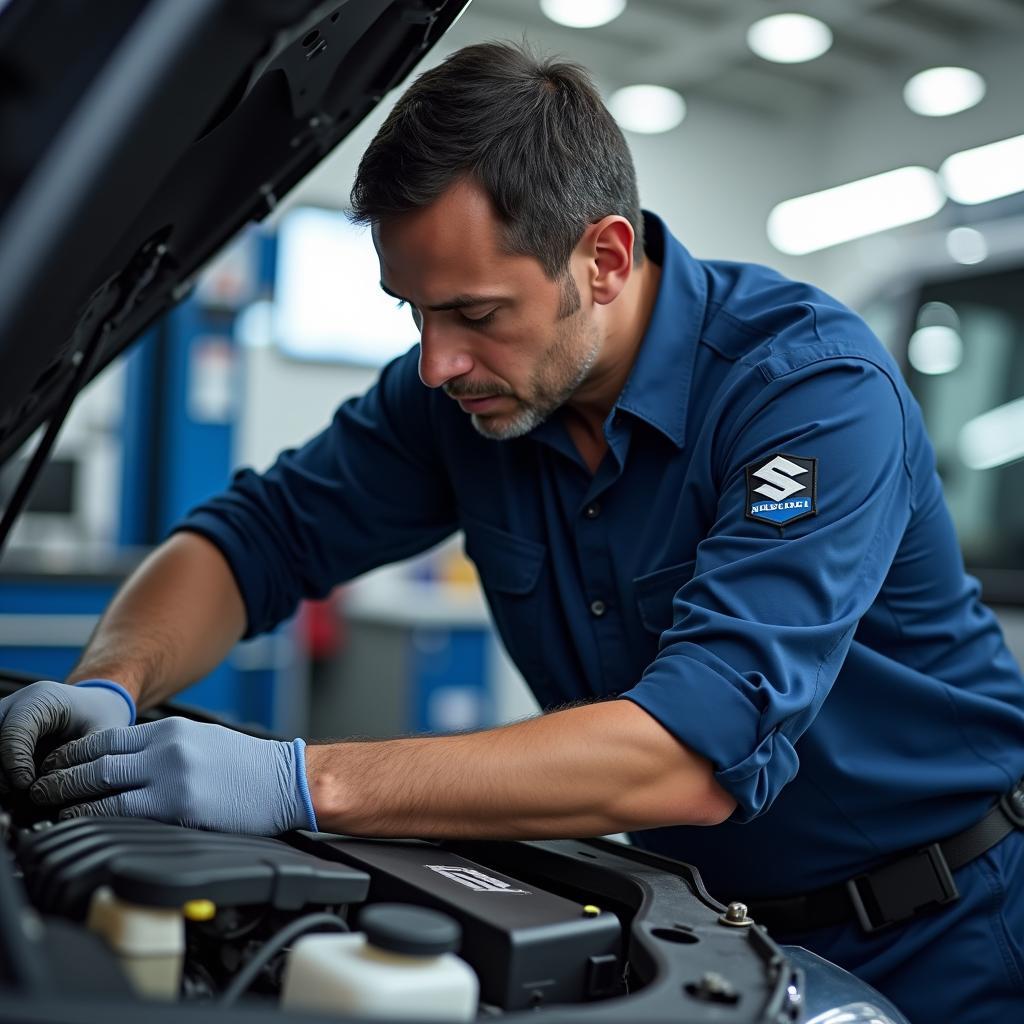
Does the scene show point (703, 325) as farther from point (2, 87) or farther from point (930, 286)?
point (930, 286)

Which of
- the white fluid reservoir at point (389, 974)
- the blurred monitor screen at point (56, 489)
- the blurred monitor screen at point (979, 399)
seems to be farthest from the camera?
the blurred monitor screen at point (56, 489)

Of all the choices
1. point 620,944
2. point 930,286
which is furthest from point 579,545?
point 930,286

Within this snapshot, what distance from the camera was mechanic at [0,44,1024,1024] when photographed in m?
0.92

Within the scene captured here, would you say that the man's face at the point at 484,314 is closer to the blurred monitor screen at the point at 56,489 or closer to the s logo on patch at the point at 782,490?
the s logo on patch at the point at 782,490

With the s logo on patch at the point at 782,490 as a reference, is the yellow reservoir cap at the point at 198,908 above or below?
below

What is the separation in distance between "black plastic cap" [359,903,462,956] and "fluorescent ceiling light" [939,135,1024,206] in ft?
19.4

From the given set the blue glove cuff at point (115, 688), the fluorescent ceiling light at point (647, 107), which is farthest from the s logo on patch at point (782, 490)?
the fluorescent ceiling light at point (647, 107)

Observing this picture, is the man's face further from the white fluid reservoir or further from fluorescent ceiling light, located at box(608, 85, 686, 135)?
fluorescent ceiling light, located at box(608, 85, 686, 135)

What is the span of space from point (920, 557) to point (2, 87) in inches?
38.2

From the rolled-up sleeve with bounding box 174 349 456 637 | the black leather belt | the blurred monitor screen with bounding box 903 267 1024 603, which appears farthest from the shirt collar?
the blurred monitor screen with bounding box 903 267 1024 603

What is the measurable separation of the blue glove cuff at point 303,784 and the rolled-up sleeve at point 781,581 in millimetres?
262

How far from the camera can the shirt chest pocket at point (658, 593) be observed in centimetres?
120

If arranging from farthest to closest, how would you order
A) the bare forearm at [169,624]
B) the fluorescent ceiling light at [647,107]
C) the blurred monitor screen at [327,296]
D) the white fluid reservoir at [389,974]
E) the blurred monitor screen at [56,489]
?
the fluorescent ceiling light at [647,107] < the blurred monitor screen at [327,296] < the blurred monitor screen at [56,489] < the bare forearm at [169,624] < the white fluid reservoir at [389,974]

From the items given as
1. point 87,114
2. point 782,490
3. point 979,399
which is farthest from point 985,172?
point 87,114
